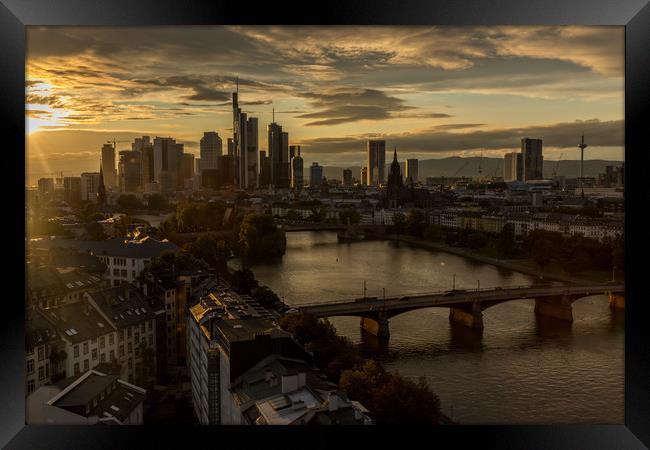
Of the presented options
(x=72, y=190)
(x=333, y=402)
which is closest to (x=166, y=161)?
(x=72, y=190)

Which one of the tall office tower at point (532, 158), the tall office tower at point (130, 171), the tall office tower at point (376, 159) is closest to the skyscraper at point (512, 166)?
the tall office tower at point (532, 158)

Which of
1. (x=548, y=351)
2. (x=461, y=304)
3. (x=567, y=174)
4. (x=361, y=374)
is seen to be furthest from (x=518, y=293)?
(x=361, y=374)

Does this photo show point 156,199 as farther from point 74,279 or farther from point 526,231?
point 526,231

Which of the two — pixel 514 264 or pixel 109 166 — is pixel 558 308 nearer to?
pixel 514 264

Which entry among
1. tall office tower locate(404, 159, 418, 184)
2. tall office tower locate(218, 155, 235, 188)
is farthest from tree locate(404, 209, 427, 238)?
tall office tower locate(218, 155, 235, 188)

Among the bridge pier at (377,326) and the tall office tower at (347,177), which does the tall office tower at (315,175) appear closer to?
the tall office tower at (347,177)

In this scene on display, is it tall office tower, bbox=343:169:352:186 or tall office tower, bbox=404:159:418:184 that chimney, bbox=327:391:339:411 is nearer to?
tall office tower, bbox=343:169:352:186
